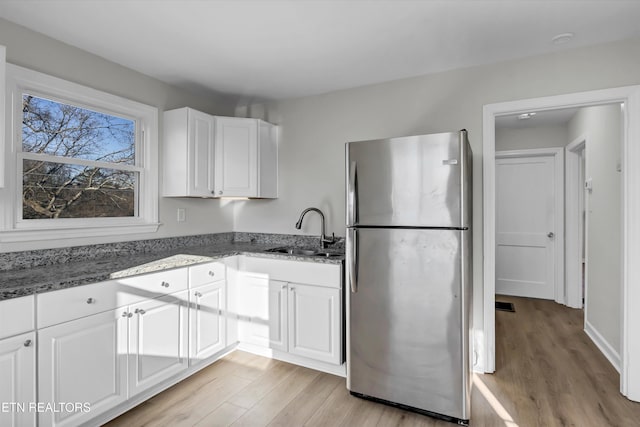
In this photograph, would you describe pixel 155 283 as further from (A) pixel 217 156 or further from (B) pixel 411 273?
(B) pixel 411 273

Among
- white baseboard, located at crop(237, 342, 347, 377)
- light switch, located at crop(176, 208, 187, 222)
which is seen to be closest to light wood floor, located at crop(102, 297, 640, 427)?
white baseboard, located at crop(237, 342, 347, 377)

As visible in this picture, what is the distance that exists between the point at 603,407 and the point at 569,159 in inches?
124

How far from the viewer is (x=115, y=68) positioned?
2.58 metres

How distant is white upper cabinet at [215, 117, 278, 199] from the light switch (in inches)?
14.7

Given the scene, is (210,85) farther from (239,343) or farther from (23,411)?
(23,411)

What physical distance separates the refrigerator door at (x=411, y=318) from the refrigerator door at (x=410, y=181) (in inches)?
3.6

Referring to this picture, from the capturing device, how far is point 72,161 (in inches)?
93.1

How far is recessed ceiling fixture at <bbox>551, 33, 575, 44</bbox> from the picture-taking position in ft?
7.11

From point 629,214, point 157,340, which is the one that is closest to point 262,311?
point 157,340

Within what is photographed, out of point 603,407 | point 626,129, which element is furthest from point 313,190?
point 603,407

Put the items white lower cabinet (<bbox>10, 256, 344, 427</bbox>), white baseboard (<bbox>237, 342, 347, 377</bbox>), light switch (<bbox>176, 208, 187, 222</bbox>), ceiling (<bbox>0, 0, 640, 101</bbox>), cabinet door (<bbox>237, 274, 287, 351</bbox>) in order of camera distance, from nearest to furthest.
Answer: white lower cabinet (<bbox>10, 256, 344, 427</bbox>)
ceiling (<bbox>0, 0, 640, 101</bbox>)
white baseboard (<bbox>237, 342, 347, 377</bbox>)
cabinet door (<bbox>237, 274, 287, 351</bbox>)
light switch (<bbox>176, 208, 187, 222</bbox>)

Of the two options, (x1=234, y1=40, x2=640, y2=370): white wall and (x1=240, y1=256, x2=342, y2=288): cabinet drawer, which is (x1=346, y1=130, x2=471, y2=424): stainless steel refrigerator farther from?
(x1=234, y1=40, x2=640, y2=370): white wall

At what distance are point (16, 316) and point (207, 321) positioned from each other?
4.03 feet

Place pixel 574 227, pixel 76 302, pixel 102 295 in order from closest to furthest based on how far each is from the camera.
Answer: pixel 76 302
pixel 102 295
pixel 574 227
